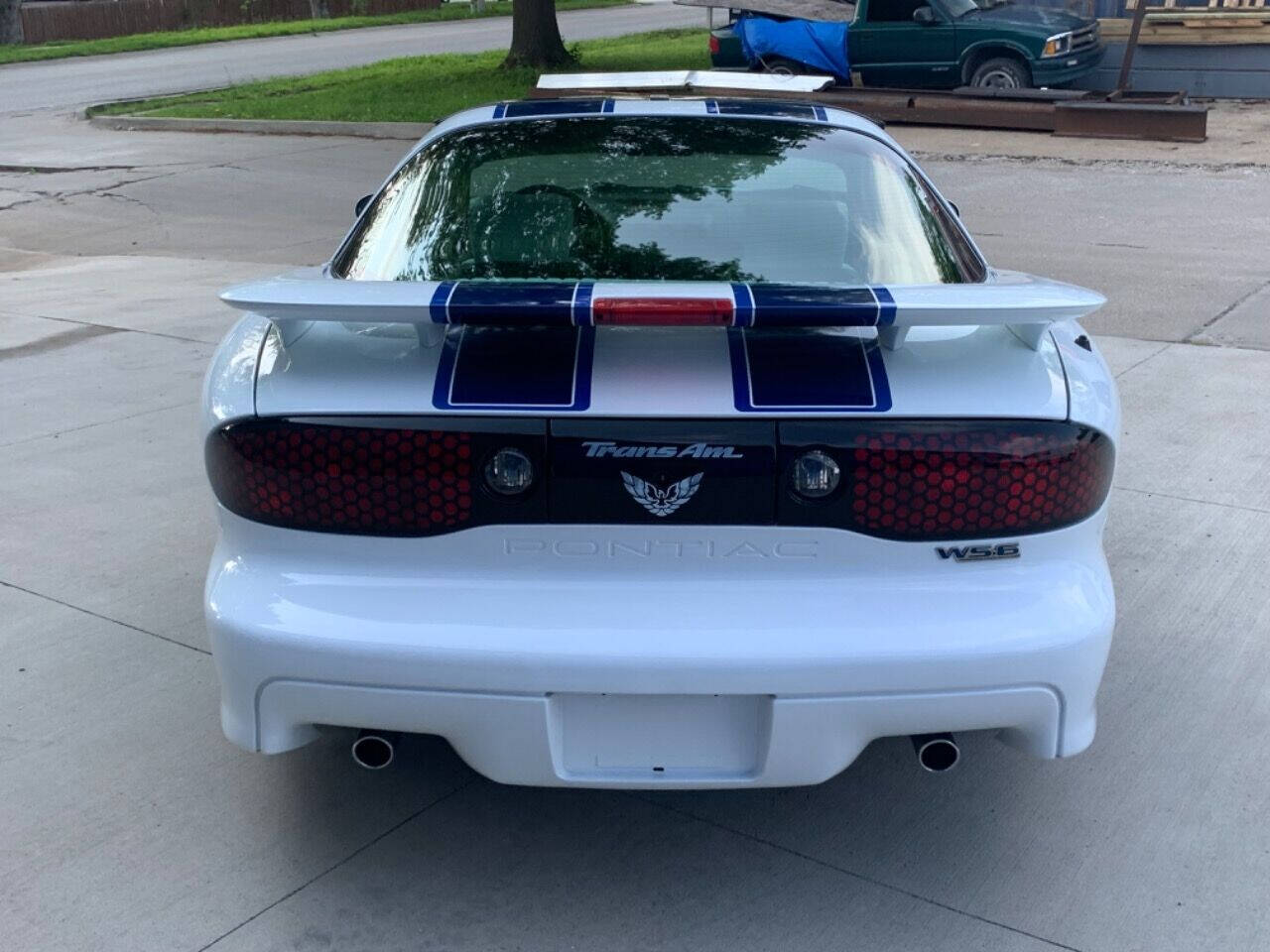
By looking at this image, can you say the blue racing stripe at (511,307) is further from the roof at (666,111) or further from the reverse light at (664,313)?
the roof at (666,111)

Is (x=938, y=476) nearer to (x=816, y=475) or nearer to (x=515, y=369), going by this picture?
(x=816, y=475)

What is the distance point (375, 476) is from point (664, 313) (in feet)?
2.11

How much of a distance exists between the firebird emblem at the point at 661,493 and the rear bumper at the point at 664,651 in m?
0.05

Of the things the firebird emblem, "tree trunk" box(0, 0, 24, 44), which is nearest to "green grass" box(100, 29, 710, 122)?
the firebird emblem

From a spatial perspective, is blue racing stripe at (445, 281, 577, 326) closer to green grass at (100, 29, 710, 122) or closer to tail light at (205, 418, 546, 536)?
tail light at (205, 418, 546, 536)

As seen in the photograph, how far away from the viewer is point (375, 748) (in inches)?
106

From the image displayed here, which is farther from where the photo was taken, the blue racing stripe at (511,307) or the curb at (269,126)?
the curb at (269,126)

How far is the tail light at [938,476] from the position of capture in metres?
2.51

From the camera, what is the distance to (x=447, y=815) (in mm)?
3146

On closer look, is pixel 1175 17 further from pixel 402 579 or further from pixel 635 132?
pixel 402 579

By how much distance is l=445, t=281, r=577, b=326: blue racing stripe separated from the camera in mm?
2389

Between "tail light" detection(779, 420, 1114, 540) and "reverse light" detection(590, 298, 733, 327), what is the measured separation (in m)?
0.26

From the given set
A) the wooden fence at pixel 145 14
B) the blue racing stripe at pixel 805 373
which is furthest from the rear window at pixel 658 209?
the wooden fence at pixel 145 14

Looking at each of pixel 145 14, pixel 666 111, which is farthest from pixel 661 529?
pixel 145 14
